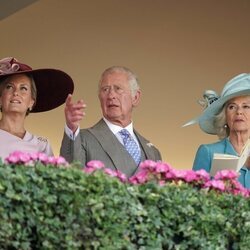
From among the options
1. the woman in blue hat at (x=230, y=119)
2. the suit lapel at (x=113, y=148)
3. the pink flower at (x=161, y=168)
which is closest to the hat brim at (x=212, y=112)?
the woman in blue hat at (x=230, y=119)

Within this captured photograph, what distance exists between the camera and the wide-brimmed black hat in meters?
4.77

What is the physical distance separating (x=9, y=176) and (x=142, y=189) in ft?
1.76

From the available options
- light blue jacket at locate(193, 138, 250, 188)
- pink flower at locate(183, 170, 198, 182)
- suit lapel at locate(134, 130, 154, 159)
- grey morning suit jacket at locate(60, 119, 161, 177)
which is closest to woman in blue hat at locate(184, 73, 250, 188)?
light blue jacket at locate(193, 138, 250, 188)

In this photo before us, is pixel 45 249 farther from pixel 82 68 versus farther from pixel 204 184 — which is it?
pixel 82 68

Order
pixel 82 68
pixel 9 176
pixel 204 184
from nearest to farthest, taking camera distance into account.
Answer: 1. pixel 9 176
2. pixel 204 184
3. pixel 82 68

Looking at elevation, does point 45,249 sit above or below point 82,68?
below

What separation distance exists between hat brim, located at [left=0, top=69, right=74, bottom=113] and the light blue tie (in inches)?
20.4

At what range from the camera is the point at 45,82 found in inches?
196

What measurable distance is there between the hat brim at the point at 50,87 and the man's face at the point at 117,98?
0.28 meters

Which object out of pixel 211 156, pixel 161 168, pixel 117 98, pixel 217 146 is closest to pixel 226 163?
pixel 211 156

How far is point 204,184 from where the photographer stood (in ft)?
11.5

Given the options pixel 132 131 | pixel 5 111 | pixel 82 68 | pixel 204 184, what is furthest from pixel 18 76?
pixel 82 68

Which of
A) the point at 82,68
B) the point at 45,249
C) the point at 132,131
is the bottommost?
the point at 45,249

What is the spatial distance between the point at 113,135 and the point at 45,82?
535mm
